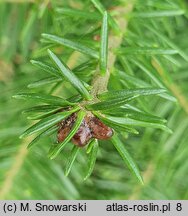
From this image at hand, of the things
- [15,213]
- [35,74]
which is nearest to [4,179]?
[15,213]

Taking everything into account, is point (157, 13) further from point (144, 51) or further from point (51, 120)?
point (51, 120)

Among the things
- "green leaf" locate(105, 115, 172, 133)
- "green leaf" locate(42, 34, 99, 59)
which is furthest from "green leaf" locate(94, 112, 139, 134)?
"green leaf" locate(42, 34, 99, 59)

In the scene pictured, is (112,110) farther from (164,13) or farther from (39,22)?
(39,22)

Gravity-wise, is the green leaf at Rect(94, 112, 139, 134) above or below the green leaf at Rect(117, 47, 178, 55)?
below

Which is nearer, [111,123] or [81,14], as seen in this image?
[111,123]

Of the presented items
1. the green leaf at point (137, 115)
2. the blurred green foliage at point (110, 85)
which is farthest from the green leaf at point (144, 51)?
the green leaf at point (137, 115)

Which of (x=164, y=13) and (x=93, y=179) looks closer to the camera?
(x=164, y=13)

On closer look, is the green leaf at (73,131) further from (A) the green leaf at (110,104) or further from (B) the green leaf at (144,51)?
(B) the green leaf at (144,51)

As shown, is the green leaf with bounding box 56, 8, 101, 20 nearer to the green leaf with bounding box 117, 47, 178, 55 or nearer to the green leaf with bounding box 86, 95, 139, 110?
the green leaf with bounding box 117, 47, 178, 55

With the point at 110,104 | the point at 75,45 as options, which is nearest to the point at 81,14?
the point at 75,45
